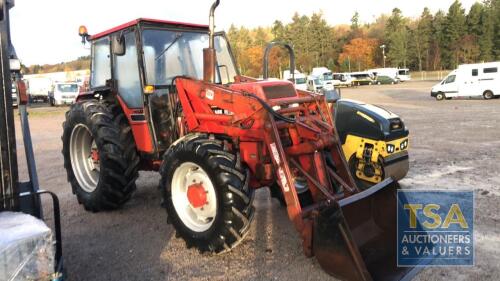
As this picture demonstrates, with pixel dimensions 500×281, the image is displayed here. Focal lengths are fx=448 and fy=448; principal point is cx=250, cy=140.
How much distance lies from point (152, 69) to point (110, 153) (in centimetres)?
116

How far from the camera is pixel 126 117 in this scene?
5875 mm

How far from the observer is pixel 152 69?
5.56 meters

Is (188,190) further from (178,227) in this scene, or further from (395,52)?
(395,52)

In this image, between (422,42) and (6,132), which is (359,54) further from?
(6,132)

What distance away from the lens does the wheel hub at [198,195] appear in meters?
4.53

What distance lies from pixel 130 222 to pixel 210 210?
1.50m

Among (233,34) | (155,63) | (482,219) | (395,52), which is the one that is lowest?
(482,219)

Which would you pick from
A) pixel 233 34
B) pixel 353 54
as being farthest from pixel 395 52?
pixel 233 34

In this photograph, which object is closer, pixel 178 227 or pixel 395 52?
pixel 178 227

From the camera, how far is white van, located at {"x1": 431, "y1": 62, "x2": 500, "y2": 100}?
80.9 feet

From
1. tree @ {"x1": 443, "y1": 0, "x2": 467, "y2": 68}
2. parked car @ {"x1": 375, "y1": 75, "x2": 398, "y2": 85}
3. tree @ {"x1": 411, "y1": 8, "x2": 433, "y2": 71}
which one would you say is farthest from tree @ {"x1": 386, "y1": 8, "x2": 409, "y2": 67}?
parked car @ {"x1": 375, "y1": 75, "x2": 398, "y2": 85}

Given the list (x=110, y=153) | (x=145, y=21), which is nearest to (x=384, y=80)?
(x=145, y=21)

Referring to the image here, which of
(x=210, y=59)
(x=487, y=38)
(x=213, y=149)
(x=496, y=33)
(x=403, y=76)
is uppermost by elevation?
(x=496, y=33)

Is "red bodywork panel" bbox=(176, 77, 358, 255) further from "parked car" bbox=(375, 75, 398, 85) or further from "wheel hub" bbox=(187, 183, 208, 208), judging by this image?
"parked car" bbox=(375, 75, 398, 85)
